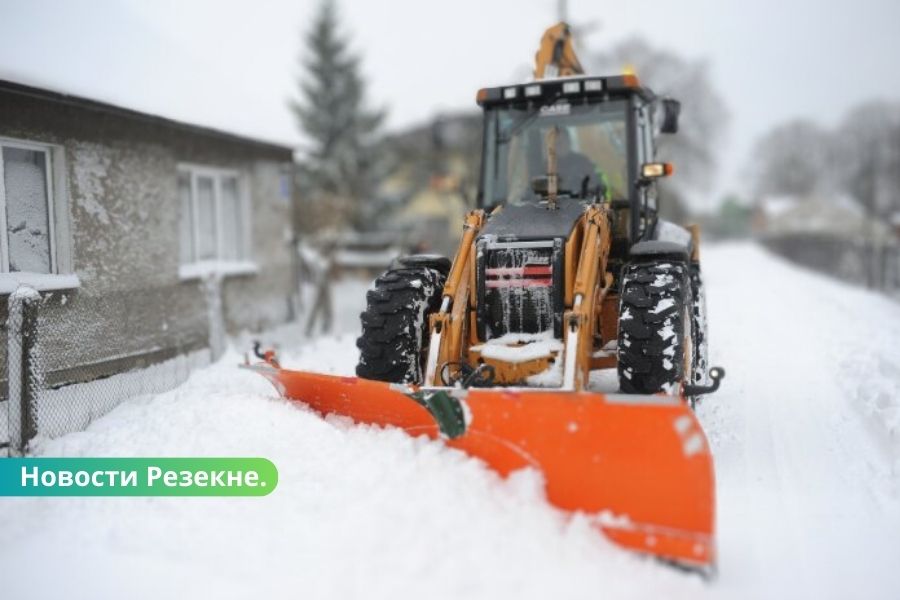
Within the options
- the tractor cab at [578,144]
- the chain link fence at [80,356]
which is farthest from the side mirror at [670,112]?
the chain link fence at [80,356]

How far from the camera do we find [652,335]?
4613mm

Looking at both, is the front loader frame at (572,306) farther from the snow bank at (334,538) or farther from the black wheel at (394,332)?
the snow bank at (334,538)

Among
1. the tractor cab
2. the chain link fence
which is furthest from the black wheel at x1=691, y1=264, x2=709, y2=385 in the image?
the chain link fence

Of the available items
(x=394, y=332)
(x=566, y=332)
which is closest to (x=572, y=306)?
(x=566, y=332)

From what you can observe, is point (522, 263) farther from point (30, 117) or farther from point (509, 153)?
point (30, 117)

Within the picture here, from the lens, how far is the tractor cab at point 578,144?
19.2 ft

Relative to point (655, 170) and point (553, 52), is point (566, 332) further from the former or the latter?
point (553, 52)

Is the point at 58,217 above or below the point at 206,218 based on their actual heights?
below

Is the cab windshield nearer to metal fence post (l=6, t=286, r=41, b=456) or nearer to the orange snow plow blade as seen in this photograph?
the orange snow plow blade

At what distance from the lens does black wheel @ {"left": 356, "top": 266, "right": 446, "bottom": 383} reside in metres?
5.20

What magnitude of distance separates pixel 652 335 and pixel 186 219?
654 centimetres

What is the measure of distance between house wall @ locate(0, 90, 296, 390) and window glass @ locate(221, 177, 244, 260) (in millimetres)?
346

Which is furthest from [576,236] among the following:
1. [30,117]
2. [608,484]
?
[30,117]

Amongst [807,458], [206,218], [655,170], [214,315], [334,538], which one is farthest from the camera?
[206,218]
